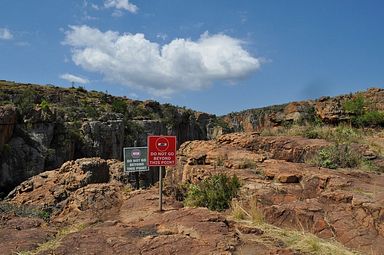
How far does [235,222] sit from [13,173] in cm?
2685

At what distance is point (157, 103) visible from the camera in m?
62.5

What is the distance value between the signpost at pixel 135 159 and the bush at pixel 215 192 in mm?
1306

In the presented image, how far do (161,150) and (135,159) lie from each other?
3.09ft

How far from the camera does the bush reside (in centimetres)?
789

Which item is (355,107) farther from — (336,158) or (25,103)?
(25,103)

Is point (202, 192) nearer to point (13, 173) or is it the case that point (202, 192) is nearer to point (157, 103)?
point (13, 173)

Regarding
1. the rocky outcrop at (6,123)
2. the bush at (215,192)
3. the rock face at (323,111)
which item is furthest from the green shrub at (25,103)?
the bush at (215,192)

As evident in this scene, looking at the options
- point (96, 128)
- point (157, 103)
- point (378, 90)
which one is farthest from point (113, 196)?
point (157, 103)

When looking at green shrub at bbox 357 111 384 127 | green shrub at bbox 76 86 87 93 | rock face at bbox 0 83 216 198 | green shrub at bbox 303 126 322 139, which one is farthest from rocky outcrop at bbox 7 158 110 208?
green shrub at bbox 76 86 87 93

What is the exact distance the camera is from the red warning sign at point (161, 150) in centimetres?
841

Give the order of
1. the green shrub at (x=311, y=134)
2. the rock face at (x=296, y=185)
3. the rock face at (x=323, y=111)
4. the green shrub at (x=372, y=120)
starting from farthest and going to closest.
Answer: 1. the rock face at (x=323, y=111)
2. the green shrub at (x=372, y=120)
3. the green shrub at (x=311, y=134)
4. the rock face at (x=296, y=185)

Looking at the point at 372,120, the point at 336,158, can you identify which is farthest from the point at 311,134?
the point at 372,120

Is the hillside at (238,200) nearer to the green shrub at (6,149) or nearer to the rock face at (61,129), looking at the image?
the rock face at (61,129)

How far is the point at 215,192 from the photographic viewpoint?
8023mm
